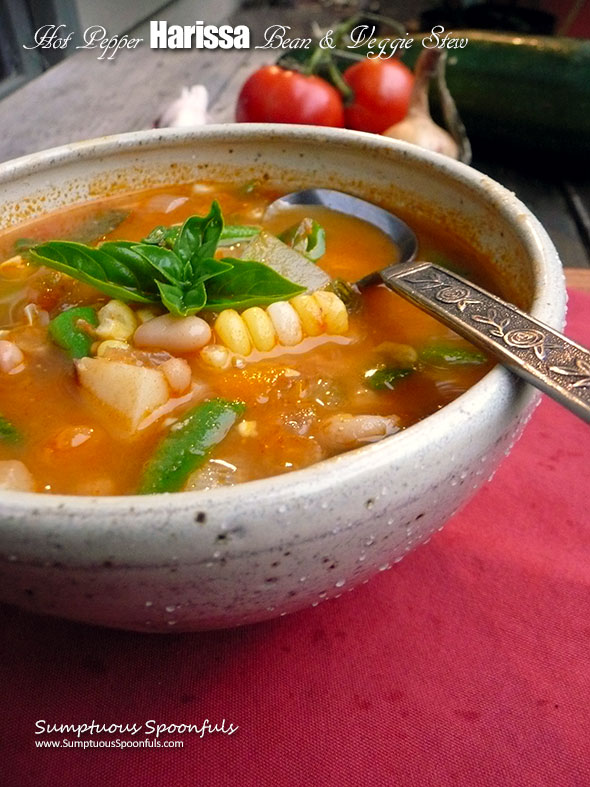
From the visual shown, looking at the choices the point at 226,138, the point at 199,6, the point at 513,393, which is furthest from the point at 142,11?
the point at 513,393

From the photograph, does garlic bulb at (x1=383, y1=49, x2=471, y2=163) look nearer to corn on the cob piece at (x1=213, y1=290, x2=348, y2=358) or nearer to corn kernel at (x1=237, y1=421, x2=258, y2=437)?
corn on the cob piece at (x1=213, y1=290, x2=348, y2=358)

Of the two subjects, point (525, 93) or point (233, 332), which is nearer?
point (233, 332)

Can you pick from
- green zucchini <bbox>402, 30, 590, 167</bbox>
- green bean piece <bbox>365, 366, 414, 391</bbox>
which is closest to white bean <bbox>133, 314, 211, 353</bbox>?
green bean piece <bbox>365, 366, 414, 391</bbox>

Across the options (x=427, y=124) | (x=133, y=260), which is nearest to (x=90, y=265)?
(x=133, y=260)

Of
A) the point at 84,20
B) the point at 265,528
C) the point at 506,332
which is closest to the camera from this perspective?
the point at 265,528

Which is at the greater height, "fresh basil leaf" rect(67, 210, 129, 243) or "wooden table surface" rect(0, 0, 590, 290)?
"fresh basil leaf" rect(67, 210, 129, 243)

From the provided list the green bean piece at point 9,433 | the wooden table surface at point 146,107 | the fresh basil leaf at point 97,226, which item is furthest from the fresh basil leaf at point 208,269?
the wooden table surface at point 146,107

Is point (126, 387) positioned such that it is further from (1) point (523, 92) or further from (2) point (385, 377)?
(1) point (523, 92)

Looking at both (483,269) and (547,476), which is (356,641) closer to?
(547,476)
